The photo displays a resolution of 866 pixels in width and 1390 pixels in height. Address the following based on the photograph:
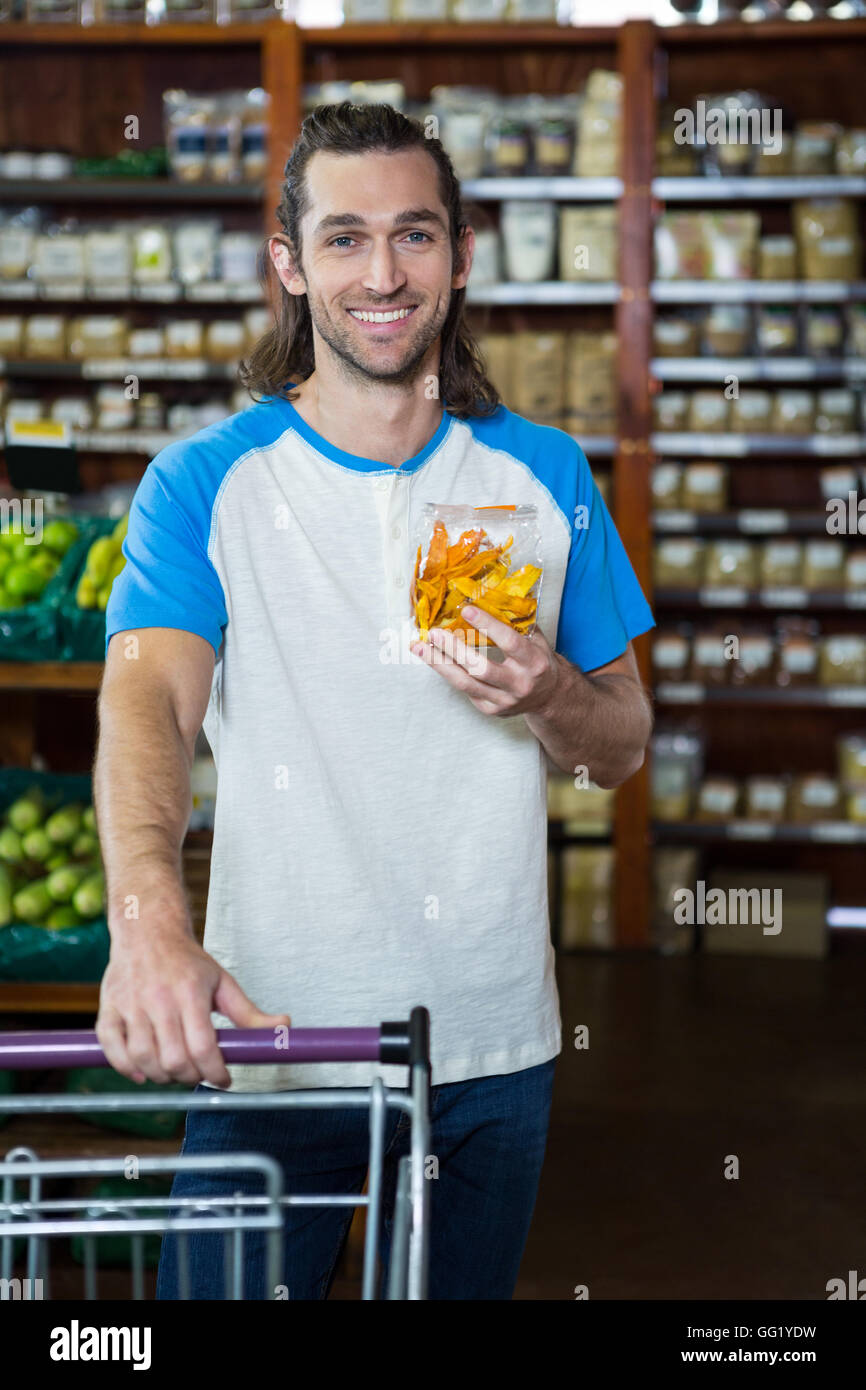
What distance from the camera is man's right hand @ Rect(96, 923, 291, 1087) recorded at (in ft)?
3.17

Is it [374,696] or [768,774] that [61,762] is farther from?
[374,696]

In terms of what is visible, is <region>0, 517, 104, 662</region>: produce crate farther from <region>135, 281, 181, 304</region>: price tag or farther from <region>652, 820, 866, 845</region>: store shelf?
<region>652, 820, 866, 845</region>: store shelf

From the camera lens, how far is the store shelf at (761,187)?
4328mm

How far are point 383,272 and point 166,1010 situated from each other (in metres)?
0.73

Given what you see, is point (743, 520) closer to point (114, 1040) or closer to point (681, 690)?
point (681, 690)

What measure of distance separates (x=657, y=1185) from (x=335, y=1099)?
210cm

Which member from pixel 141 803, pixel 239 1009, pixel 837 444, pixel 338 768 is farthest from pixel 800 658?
pixel 239 1009

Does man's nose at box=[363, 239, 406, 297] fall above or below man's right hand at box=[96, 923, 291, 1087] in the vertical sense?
above

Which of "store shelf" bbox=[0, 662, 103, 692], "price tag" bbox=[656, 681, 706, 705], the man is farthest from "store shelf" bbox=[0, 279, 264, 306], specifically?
the man

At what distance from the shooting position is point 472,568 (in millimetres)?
→ 1286

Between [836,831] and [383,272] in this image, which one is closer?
[383,272]

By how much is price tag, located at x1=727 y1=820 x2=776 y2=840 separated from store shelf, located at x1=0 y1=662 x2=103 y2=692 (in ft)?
8.57

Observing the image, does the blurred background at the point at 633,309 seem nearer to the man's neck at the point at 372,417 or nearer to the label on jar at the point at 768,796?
the label on jar at the point at 768,796
